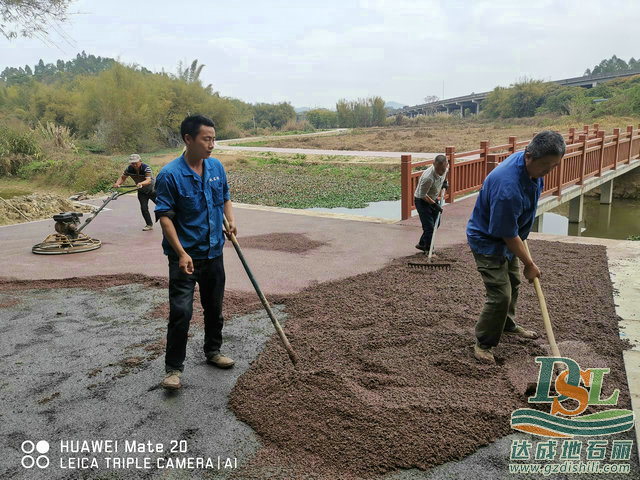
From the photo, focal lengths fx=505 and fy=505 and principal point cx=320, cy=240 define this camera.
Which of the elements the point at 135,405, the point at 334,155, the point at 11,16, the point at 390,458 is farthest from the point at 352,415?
the point at 334,155

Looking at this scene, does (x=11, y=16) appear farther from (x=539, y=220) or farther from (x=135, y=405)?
(x=539, y=220)

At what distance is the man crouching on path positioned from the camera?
3162mm

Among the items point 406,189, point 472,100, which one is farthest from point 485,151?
point 472,100

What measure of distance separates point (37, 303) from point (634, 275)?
640 centimetres

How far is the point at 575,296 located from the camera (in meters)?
4.91

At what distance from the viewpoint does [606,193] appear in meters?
16.1

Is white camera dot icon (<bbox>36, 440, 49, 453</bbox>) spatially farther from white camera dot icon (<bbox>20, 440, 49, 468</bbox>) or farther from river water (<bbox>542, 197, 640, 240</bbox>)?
river water (<bbox>542, 197, 640, 240</bbox>)

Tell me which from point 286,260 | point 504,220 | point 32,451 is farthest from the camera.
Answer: point 286,260

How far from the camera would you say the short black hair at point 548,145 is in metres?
2.99

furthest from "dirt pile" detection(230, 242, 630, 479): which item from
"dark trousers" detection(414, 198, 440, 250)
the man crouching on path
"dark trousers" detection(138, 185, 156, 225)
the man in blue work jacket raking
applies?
"dark trousers" detection(138, 185, 156, 225)

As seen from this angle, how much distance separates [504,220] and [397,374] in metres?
1.22

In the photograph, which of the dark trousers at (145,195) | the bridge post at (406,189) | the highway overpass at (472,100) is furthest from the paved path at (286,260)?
the highway overpass at (472,100)

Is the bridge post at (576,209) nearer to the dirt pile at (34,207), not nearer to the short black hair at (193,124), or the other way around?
the dirt pile at (34,207)

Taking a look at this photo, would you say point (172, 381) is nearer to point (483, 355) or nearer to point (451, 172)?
point (483, 355)
